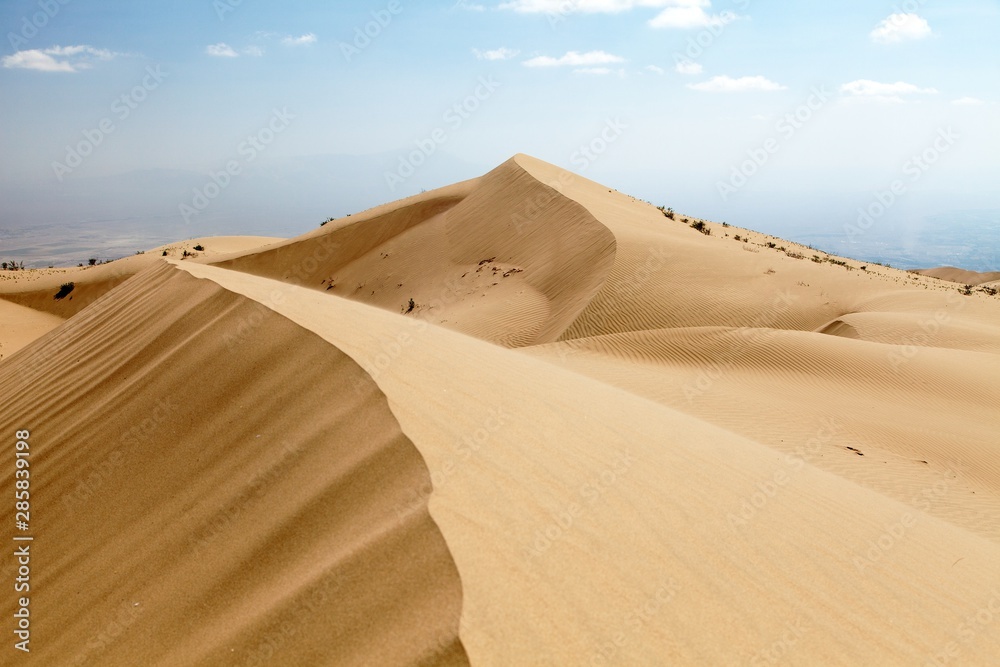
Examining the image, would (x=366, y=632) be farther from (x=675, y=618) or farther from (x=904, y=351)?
(x=904, y=351)

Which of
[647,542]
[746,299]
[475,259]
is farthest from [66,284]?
[647,542]

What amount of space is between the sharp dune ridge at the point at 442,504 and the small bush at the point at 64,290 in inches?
625

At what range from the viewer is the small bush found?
20.2m

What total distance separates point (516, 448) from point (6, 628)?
2786 millimetres

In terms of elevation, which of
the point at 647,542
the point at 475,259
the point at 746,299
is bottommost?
the point at 746,299

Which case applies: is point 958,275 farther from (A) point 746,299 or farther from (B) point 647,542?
(B) point 647,542

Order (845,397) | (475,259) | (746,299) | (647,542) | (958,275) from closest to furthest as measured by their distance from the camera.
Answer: (647,542), (845,397), (746,299), (475,259), (958,275)

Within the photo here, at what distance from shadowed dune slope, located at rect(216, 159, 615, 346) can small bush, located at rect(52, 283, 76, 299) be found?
490cm

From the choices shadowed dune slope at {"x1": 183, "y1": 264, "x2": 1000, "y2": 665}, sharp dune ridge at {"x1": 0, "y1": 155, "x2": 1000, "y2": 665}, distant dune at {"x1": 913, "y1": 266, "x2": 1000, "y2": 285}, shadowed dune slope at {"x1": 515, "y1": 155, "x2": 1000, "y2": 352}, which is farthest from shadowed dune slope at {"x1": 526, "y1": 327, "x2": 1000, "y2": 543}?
distant dune at {"x1": 913, "y1": 266, "x2": 1000, "y2": 285}

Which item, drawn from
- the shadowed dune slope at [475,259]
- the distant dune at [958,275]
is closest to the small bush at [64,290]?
the shadowed dune slope at [475,259]

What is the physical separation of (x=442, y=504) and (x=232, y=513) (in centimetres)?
129

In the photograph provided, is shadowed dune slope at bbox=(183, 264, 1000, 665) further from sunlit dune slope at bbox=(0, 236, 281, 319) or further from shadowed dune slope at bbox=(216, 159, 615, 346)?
sunlit dune slope at bbox=(0, 236, 281, 319)

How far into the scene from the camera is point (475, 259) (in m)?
16.9

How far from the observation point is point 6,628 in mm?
3100
